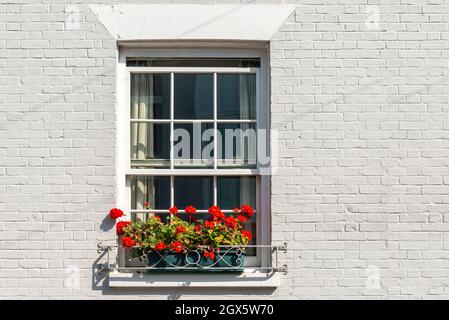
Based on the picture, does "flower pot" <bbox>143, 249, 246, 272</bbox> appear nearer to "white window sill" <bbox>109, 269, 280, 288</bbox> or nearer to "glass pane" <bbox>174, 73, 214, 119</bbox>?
"white window sill" <bbox>109, 269, 280, 288</bbox>

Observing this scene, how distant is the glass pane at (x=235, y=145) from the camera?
6105mm

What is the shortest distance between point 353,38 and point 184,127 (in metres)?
1.58

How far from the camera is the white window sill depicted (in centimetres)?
580

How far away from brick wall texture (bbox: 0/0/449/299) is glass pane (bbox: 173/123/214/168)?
1.81 feet

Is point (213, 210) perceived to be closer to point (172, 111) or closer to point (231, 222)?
point (231, 222)

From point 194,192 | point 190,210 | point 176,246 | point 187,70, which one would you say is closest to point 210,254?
point 176,246

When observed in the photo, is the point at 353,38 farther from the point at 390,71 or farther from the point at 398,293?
the point at 398,293

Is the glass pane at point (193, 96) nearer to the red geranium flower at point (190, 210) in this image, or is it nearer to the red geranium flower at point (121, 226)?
the red geranium flower at point (190, 210)

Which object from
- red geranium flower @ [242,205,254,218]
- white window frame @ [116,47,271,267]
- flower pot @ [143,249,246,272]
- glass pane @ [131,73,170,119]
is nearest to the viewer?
flower pot @ [143,249,246,272]

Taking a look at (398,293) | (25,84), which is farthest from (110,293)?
(398,293)

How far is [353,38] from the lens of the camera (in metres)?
5.99

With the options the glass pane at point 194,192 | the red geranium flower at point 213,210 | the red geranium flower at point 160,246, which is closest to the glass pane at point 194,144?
the glass pane at point 194,192

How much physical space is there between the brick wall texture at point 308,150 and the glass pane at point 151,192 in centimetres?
25

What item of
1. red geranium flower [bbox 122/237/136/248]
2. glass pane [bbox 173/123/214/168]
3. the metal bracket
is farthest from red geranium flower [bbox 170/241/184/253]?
glass pane [bbox 173/123/214/168]
